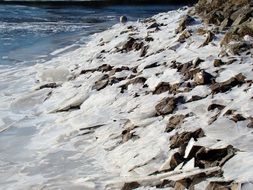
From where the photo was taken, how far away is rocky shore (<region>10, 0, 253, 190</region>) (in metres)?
5.98

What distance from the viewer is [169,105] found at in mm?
8078

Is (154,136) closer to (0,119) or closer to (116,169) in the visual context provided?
(116,169)

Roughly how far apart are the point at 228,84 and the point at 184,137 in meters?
1.85

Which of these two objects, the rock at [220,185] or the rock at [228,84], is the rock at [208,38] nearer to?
the rock at [228,84]

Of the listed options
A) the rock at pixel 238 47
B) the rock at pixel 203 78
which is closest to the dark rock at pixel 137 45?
the rock at pixel 238 47

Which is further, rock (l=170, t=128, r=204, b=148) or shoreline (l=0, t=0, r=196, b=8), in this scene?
shoreline (l=0, t=0, r=196, b=8)

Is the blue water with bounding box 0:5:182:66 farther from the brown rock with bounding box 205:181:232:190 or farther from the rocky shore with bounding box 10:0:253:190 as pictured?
the brown rock with bounding box 205:181:232:190

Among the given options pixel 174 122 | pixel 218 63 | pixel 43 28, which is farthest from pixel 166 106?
pixel 43 28

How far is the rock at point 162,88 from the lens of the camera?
905cm

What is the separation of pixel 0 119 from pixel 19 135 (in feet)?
3.77

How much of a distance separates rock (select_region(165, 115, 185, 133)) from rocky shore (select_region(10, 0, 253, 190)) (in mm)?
26

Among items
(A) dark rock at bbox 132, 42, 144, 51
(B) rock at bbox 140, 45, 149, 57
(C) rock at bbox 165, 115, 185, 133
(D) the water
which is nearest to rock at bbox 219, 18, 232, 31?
(B) rock at bbox 140, 45, 149, 57

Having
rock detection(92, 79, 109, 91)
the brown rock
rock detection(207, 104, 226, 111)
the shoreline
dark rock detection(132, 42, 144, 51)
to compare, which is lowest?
the shoreline

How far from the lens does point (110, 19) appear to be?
34344mm
